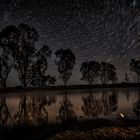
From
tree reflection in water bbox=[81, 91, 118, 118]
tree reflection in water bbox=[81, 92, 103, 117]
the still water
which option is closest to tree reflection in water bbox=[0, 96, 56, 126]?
the still water

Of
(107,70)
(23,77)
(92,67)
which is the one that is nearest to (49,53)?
(23,77)

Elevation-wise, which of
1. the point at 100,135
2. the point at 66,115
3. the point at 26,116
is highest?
the point at 100,135

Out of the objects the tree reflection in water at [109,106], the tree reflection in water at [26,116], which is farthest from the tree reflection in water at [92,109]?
the tree reflection in water at [26,116]

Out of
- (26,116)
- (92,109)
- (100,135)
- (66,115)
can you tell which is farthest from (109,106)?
(100,135)

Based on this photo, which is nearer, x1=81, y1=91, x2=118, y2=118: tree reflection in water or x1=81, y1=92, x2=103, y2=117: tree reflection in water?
x1=81, y1=92, x2=103, y2=117: tree reflection in water

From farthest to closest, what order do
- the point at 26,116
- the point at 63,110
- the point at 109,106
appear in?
the point at 109,106 → the point at 63,110 → the point at 26,116

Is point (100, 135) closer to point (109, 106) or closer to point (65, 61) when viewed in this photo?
point (109, 106)

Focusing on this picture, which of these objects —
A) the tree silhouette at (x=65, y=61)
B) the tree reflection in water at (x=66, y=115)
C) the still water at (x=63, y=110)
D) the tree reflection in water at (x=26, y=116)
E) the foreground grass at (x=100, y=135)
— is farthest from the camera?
the tree silhouette at (x=65, y=61)

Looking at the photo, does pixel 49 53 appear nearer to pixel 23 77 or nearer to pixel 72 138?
pixel 23 77

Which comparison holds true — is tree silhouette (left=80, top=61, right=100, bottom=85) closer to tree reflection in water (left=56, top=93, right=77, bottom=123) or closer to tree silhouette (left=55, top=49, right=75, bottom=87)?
tree silhouette (left=55, top=49, right=75, bottom=87)

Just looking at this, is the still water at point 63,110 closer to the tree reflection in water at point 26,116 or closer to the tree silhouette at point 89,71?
the tree reflection in water at point 26,116

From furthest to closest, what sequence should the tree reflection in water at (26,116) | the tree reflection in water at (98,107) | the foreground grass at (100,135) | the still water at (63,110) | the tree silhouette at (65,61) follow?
the tree silhouette at (65,61), the tree reflection in water at (98,107), the still water at (63,110), the tree reflection in water at (26,116), the foreground grass at (100,135)

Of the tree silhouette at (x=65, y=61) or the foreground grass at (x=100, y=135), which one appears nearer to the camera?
the foreground grass at (x=100, y=135)

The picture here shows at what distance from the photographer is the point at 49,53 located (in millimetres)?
89625
